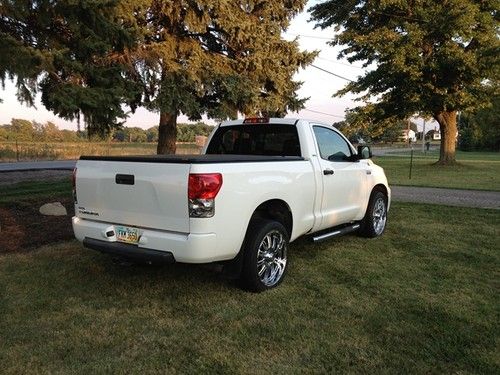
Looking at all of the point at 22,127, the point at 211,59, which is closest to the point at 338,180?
the point at 211,59

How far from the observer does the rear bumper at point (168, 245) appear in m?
3.87

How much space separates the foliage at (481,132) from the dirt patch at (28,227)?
50.4 meters

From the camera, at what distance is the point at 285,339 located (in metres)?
3.49

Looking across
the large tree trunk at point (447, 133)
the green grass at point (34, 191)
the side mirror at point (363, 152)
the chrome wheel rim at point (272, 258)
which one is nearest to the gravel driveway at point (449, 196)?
the side mirror at point (363, 152)

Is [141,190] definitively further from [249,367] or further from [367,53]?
[367,53]

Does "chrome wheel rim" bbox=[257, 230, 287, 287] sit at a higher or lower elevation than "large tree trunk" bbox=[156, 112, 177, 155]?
lower

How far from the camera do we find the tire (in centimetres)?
682

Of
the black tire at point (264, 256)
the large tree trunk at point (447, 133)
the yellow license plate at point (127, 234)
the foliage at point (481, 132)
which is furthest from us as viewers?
the foliage at point (481, 132)

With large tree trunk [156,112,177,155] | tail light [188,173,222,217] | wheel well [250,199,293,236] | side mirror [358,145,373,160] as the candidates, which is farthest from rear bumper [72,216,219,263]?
large tree trunk [156,112,177,155]

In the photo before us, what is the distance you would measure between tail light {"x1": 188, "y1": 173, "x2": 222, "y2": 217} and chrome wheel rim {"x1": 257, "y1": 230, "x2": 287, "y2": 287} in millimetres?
861

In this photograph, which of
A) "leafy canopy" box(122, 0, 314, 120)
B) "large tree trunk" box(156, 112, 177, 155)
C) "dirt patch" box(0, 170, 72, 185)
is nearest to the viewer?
"dirt patch" box(0, 170, 72, 185)

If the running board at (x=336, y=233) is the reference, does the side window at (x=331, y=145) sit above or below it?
above

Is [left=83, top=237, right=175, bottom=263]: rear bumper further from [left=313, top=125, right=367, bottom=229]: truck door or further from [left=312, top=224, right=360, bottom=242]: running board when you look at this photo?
[left=313, top=125, right=367, bottom=229]: truck door

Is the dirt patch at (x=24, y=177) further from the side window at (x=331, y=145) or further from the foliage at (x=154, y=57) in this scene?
the side window at (x=331, y=145)
